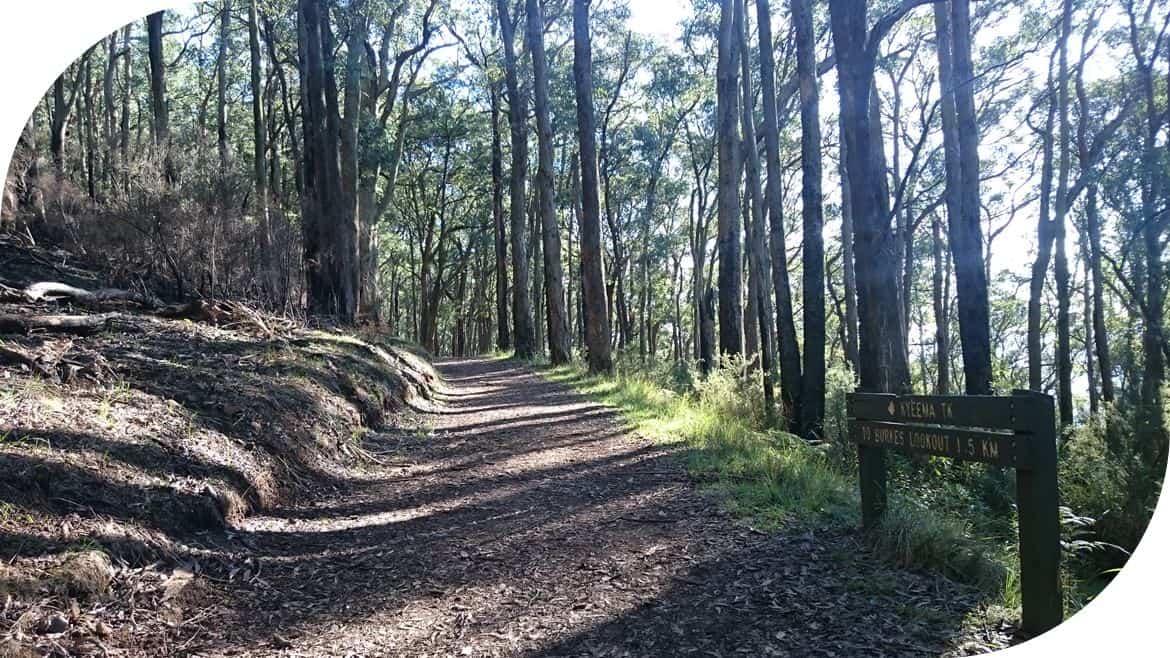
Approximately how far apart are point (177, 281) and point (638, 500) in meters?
6.42

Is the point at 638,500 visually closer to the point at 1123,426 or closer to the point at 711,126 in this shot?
the point at 1123,426

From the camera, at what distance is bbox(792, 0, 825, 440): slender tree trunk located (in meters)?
9.05

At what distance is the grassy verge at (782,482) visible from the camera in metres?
3.33

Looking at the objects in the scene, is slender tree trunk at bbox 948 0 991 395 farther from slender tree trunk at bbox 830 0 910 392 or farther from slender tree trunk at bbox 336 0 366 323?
slender tree trunk at bbox 336 0 366 323

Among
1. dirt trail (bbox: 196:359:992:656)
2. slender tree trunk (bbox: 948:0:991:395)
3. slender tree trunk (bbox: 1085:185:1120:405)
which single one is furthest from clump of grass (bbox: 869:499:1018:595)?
slender tree trunk (bbox: 1085:185:1120:405)

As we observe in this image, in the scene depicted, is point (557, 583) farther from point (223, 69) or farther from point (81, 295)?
point (223, 69)

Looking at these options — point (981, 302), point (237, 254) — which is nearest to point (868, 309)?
point (981, 302)

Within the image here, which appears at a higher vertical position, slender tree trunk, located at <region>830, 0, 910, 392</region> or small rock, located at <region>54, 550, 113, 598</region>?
slender tree trunk, located at <region>830, 0, 910, 392</region>

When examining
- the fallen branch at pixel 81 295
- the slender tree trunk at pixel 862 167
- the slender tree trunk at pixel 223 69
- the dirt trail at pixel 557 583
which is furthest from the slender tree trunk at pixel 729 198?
the slender tree trunk at pixel 223 69

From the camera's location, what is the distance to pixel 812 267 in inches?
361

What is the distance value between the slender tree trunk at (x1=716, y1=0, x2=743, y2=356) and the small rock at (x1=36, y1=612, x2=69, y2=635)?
1108 cm

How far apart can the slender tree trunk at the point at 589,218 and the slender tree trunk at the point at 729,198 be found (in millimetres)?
2449

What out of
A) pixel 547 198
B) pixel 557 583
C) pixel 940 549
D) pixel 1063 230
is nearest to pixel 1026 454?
pixel 940 549

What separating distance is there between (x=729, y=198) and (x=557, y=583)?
432 inches
